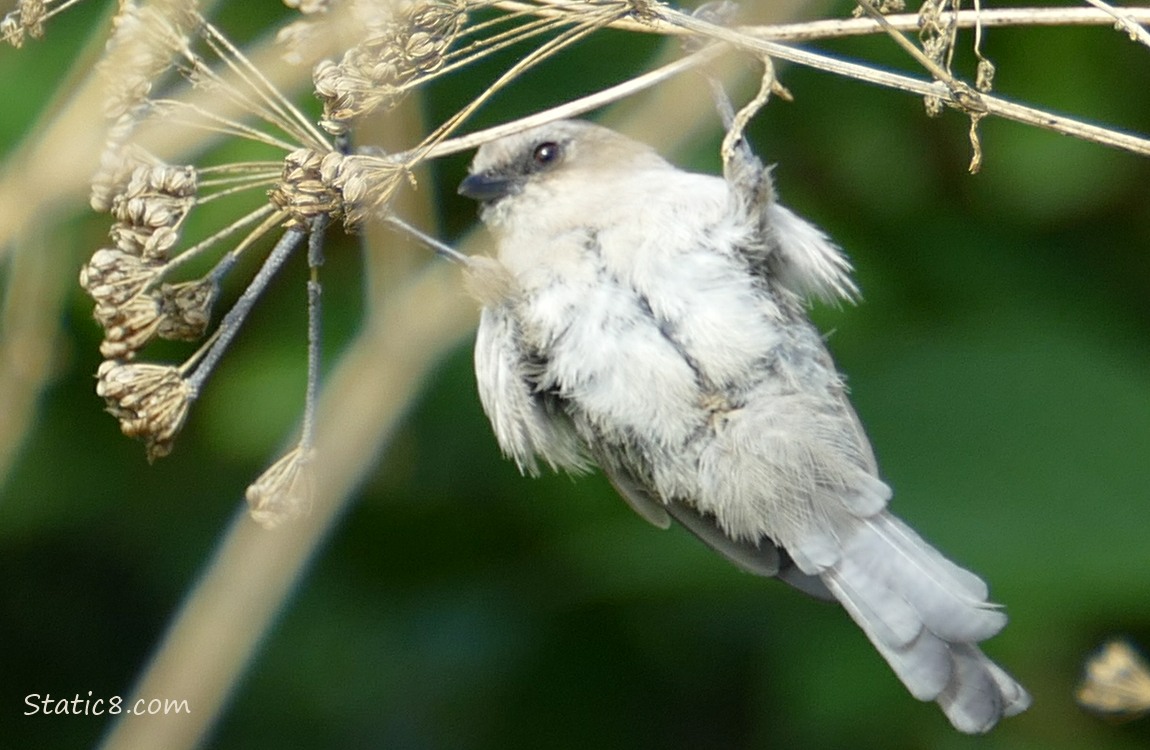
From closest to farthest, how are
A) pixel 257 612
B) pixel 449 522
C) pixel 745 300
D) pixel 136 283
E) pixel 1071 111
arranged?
pixel 136 283 < pixel 257 612 < pixel 745 300 < pixel 1071 111 < pixel 449 522

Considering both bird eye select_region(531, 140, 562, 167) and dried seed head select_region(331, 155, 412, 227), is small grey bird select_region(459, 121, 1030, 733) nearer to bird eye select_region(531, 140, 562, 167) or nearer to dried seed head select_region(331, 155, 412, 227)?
bird eye select_region(531, 140, 562, 167)

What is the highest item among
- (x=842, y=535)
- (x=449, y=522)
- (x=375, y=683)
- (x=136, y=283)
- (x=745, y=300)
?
(x=136, y=283)

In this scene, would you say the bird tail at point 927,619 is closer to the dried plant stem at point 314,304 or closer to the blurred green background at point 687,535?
the blurred green background at point 687,535

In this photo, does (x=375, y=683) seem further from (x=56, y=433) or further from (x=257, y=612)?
(x=257, y=612)

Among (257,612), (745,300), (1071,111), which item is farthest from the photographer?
(1071,111)

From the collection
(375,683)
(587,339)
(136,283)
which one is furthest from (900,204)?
(136,283)

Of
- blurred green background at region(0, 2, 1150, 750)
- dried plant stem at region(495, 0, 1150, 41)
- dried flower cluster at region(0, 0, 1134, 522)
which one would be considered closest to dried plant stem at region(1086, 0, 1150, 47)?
dried plant stem at region(495, 0, 1150, 41)

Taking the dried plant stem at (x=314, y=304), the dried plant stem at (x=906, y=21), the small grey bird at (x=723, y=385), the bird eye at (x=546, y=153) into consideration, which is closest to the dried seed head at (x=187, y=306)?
the dried plant stem at (x=314, y=304)
